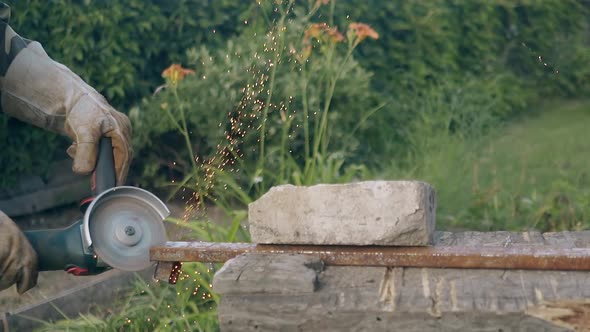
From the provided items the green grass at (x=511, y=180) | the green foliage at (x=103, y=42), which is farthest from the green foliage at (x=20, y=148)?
the green grass at (x=511, y=180)

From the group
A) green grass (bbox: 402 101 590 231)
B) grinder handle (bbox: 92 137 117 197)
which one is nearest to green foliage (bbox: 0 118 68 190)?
green grass (bbox: 402 101 590 231)

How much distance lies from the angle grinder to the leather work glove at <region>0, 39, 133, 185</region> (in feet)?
0.73

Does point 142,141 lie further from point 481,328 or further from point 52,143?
point 481,328

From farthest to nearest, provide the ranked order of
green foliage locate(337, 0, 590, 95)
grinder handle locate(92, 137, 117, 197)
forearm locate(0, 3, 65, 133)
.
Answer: green foliage locate(337, 0, 590, 95) < forearm locate(0, 3, 65, 133) < grinder handle locate(92, 137, 117, 197)

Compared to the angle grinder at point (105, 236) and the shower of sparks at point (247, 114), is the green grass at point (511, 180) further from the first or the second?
the angle grinder at point (105, 236)

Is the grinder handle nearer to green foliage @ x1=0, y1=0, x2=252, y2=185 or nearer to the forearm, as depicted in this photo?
the forearm

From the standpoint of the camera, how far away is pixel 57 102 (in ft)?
12.2

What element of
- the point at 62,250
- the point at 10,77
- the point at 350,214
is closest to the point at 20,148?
the point at 10,77

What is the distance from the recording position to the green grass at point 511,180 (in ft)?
18.8

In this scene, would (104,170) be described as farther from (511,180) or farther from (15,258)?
(511,180)

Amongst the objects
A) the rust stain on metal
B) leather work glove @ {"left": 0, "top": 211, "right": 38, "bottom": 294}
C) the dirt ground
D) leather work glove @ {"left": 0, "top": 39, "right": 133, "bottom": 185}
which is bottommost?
the dirt ground

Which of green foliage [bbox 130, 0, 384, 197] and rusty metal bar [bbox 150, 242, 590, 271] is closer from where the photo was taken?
rusty metal bar [bbox 150, 242, 590, 271]

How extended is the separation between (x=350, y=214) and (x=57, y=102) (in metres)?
1.18

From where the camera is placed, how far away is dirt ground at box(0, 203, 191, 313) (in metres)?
5.23
